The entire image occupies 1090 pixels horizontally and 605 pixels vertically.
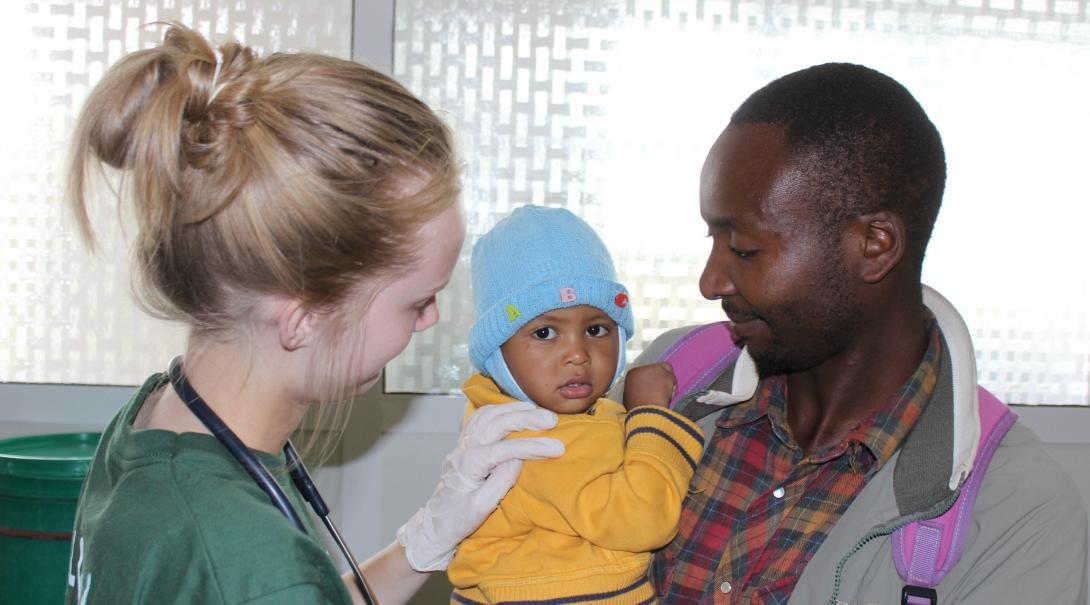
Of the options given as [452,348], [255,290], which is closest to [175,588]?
[255,290]

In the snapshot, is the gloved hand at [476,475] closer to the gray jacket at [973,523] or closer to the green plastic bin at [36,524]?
the gray jacket at [973,523]

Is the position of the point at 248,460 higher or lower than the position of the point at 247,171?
lower

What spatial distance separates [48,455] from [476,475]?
123 cm

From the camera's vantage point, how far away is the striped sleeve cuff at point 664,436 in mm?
1505

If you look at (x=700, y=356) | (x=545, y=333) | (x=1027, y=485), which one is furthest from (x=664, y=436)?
(x=1027, y=485)

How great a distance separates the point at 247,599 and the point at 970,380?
3.66 feet

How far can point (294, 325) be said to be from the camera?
117 centimetres

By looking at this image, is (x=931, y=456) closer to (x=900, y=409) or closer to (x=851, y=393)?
(x=900, y=409)

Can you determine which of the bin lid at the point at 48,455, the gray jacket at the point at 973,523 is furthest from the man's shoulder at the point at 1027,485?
the bin lid at the point at 48,455

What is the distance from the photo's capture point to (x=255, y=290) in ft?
3.74

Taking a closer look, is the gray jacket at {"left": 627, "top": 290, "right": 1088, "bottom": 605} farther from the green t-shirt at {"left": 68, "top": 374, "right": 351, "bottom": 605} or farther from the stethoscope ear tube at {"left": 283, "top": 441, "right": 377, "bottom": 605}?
the green t-shirt at {"left": 68, "top": 374, "right": 351, "bottom": 605}

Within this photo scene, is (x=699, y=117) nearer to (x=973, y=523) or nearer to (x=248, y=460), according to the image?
(x=973, y=523)

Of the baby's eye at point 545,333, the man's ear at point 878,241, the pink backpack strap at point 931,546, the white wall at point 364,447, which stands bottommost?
the white wall at point 364,447

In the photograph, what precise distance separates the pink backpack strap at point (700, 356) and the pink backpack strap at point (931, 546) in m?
0.51
